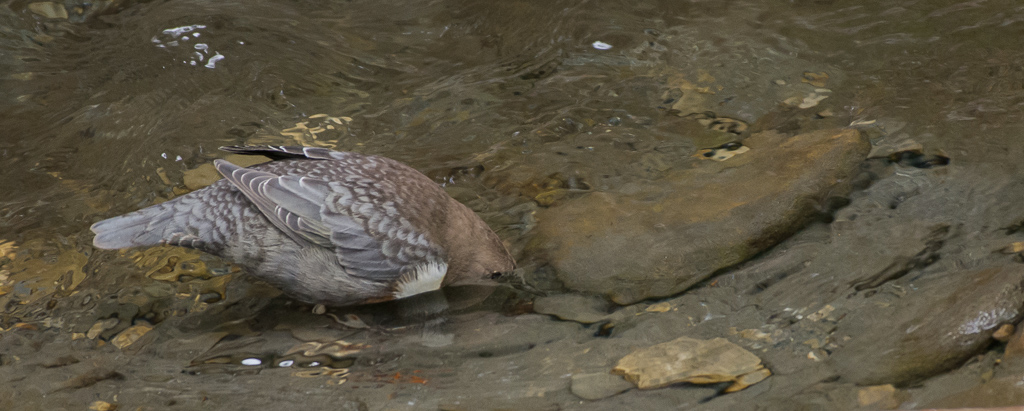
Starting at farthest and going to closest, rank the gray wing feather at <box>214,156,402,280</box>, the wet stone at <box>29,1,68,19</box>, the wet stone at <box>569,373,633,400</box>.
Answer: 1. the wet stone at <box>29,1,68,19</box>
2. the gray wing feather at <box>214,156,402,280</box>
3. the wet stone at <box>569,373,633,400</box>

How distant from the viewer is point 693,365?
107 inches

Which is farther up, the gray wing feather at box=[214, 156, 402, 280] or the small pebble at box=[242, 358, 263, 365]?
the gray wing feather at box=[214, 156, 402, 280]

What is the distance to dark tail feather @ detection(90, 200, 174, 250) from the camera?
329 cm

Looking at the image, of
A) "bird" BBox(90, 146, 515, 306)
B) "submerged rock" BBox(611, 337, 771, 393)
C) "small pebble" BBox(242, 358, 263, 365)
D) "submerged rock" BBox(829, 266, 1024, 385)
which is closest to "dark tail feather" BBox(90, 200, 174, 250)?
"bird" BBox(90, 146, 515, 306)

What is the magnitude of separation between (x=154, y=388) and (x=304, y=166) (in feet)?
3.77

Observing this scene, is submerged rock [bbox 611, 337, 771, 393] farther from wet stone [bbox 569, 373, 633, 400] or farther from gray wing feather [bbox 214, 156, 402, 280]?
gray wing feather [bbox 214, 156, 402, 280]

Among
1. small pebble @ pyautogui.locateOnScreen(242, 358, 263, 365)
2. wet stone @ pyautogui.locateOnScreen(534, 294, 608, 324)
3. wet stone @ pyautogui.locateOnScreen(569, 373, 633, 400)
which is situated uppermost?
wet stone @ pyautogui.locateOnScreen(569, 373, 633, 400)

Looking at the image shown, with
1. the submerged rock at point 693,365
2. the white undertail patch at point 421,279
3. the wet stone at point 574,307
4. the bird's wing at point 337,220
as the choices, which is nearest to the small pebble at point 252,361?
the bird's wing at point 337,220

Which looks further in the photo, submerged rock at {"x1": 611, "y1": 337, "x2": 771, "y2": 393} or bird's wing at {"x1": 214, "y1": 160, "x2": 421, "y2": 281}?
bird's wing at {"x1": 214, "y1": 160, "x2": 421, "y2": 281}

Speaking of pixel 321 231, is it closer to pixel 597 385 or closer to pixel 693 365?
pixel 597 385

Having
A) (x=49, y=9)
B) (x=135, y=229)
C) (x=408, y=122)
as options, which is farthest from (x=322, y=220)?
(x=49, y=9)

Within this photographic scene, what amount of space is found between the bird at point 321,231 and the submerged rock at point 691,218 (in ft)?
1.46

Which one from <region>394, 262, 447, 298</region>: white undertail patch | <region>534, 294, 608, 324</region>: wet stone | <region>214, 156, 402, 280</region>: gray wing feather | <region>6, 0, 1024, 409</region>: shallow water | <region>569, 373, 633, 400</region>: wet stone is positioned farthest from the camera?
<region>394, 262, 447, 298</region>: white undertail patch

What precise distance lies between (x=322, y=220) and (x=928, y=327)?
2353 millimetres
